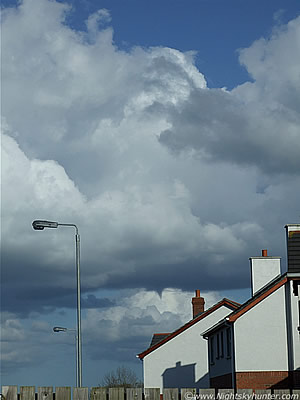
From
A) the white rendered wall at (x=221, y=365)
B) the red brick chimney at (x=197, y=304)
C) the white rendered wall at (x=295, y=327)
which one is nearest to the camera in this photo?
the white rendered wall at (x=295, y=327)

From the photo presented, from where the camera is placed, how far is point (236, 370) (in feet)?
122

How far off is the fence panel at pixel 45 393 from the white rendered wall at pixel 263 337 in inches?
1017

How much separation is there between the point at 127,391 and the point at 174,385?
43609 mm

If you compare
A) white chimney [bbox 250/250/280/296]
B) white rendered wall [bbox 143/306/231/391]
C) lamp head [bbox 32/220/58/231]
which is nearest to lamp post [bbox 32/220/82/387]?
lamp head [bbox 32/220/58/231]

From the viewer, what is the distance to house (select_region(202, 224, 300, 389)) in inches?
1425

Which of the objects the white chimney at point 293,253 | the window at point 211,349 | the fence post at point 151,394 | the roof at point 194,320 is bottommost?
the fence post at point 151,394

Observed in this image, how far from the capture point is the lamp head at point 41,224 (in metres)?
24.2

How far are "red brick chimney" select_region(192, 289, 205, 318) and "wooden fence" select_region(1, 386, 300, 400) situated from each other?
4461cm

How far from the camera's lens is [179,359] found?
5441 centimetres

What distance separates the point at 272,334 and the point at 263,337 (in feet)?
1.60

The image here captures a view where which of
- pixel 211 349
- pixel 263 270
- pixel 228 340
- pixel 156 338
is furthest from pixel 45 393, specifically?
pixel 156 338

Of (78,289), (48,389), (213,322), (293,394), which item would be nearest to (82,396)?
(48,389)

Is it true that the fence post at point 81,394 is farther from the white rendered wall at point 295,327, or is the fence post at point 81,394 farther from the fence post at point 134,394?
the white rendered wall at point 295,327

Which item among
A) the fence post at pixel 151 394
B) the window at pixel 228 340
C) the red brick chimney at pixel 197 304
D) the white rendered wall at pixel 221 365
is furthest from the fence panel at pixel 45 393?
the red brick chimney at pixel 197 304
